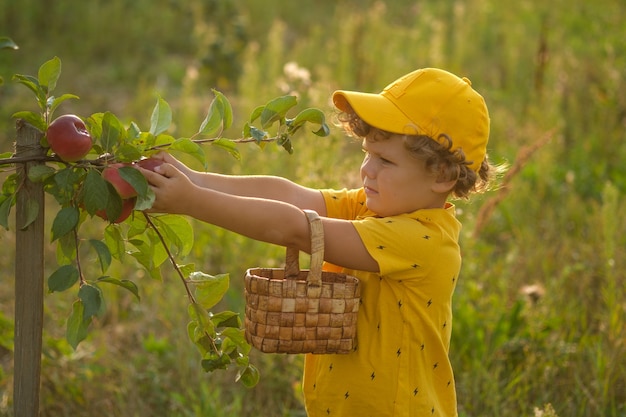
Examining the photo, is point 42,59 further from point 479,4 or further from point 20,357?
point 20,357

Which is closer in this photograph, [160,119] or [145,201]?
[145,201]

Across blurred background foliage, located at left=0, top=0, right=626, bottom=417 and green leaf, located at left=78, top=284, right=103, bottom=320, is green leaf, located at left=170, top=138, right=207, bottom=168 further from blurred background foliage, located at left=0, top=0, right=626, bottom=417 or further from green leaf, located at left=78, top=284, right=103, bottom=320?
blurred background foliage, located at left=0, top=0, right=626, bottom=417

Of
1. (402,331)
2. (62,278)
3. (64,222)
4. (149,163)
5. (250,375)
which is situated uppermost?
(149,163)

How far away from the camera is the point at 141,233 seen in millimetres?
1691

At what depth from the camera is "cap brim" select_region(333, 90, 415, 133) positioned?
171cm

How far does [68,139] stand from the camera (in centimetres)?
148

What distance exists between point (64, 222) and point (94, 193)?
3.0 inches

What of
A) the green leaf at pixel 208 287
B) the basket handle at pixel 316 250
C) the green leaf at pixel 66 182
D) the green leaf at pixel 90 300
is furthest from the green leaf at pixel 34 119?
the basket handle at pixel 316 250

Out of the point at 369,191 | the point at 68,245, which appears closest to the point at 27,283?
the point at 68,245

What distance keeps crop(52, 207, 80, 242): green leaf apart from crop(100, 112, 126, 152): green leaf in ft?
0.45

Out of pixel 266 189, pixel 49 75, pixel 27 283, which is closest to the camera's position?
pixel 49 75

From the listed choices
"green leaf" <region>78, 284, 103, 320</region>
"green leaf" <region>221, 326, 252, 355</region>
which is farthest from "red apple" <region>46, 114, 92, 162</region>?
"green leaf" <region>221, 326, 252, 355</region>

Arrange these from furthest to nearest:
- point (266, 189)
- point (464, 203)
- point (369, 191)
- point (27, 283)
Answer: point (464, 203), point (266, 189), point (369, 191), point (27, 283)

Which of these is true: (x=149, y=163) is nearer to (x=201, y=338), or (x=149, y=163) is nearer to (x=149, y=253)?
(x=149, y=253)
